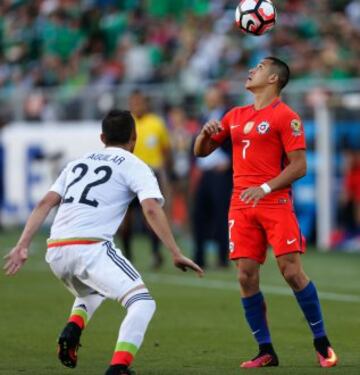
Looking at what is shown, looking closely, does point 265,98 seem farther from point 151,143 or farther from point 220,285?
point 151,143

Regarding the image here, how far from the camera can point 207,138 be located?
9.51m

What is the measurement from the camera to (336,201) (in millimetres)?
21516

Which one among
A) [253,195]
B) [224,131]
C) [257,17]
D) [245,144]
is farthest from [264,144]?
[257,17]

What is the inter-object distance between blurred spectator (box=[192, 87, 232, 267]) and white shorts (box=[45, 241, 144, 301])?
859 centimetres

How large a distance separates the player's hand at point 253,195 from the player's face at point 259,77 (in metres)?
0.92

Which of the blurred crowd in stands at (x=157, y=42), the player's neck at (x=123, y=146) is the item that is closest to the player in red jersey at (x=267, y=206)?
the player's neck at (x=123, y=146)

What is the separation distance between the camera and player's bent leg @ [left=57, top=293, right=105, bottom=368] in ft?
28.1

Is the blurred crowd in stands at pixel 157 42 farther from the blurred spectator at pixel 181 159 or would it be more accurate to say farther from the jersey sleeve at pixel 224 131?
the jersey sleeve at pixel 224 131

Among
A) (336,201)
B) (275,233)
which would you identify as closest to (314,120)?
(336,201)

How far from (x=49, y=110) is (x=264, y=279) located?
10617 millimetres

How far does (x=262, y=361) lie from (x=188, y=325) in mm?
2727

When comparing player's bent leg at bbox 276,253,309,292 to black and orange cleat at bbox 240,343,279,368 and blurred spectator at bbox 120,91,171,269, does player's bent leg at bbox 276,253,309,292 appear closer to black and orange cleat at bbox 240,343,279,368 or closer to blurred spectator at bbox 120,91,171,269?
black and orange cleat at bbox 240,343,279,368

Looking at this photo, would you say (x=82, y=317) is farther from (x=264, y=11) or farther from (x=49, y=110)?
(x=49, y=110)

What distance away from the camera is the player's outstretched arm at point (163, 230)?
26.1 feet
